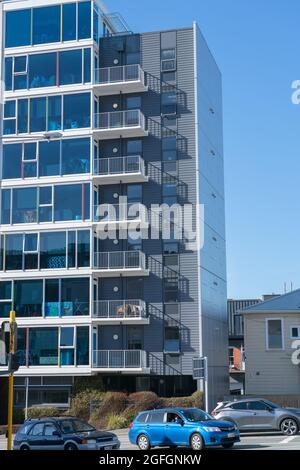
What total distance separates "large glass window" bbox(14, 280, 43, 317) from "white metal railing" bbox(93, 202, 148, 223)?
5.15 metres

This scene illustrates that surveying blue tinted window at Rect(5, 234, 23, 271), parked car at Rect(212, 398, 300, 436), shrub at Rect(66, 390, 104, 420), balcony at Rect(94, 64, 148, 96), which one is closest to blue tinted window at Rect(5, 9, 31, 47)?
balcony at Rect(94, 64, 148, 96)

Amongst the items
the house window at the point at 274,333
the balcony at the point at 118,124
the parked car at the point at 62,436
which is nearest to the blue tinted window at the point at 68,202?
the balcony at the point at 118,124

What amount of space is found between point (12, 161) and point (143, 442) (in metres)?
24.5

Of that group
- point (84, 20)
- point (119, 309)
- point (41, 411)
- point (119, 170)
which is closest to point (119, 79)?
point (84, 20)

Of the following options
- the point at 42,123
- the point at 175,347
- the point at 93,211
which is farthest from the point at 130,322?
the point at 42,123

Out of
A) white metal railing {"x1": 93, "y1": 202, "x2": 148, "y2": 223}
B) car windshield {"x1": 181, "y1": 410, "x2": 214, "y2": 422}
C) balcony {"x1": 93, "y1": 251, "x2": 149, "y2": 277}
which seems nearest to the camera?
car windshield {"x1": 181, "y1": 410, "x2": 214, "y2": 422}

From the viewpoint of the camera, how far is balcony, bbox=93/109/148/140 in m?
44.1

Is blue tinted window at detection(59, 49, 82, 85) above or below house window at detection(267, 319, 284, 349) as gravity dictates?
above

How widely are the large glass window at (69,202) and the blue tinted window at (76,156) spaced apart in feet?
3.27

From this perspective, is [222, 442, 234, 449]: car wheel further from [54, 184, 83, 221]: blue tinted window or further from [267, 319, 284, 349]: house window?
[54, 184, 83, 221]: blue tinted window

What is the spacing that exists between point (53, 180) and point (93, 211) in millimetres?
3038

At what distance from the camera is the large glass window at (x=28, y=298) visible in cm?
4309

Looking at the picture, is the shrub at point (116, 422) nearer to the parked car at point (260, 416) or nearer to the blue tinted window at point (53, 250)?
the parked car at point (260, 416)

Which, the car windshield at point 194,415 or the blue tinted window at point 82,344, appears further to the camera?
the blue tinted window at point 82,344
